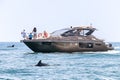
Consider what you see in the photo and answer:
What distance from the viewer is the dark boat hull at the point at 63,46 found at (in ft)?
206

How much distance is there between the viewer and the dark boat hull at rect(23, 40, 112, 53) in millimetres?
62844

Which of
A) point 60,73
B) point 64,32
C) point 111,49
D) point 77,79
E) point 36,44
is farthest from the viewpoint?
point 111,49

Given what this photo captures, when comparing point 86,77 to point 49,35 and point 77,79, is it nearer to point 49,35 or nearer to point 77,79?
point 77,79

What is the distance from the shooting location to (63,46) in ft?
211

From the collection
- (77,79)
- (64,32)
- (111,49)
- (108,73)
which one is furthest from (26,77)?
(111,49)

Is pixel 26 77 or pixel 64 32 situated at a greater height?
pixel 64 32

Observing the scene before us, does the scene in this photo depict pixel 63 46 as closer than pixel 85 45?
Yes

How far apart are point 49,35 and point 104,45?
8770 mm

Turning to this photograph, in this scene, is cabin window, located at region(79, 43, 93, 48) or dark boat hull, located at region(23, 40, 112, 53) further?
cabin window, located at region(79, 43, 93, 48)

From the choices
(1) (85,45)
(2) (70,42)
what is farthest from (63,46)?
(1) (85,45)

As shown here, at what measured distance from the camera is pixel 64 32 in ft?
219

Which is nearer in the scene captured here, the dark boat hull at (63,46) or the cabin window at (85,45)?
the dark boat hull at (63,46)

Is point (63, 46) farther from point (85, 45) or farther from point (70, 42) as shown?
point (85, 45)

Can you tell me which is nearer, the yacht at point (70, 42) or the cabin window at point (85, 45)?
the yacht at point (70, 42)
